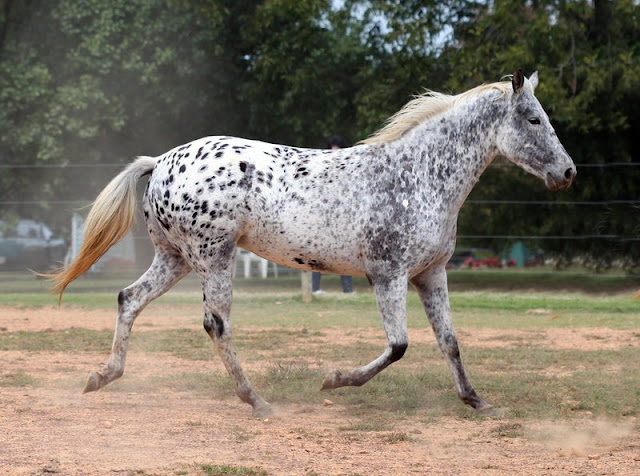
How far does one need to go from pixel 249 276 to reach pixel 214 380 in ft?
45.7

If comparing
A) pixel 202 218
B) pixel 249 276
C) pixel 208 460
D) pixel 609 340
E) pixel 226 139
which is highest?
pixel 226 139

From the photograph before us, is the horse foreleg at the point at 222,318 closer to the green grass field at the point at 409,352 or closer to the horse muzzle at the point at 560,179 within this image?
the green grass field at the point at 409,352

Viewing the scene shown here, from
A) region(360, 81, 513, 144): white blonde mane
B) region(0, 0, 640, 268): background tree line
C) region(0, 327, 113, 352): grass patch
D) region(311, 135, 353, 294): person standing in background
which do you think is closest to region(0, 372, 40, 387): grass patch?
region(0, 327, 113, 352): grass patch

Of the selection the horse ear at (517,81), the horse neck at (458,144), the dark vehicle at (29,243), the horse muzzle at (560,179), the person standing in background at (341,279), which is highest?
the horse ear at (517,81)

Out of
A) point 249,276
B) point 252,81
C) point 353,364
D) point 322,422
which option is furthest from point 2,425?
point 249,276

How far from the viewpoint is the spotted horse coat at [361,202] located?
18.5 ft

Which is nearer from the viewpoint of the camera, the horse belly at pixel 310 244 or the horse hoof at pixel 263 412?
the horse hoof at pixel 263 412

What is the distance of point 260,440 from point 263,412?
71 cm

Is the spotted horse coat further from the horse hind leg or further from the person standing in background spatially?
the person standing in background

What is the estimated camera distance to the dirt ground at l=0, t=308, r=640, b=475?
429 centimetres

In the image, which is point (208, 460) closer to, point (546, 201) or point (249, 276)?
point (546, 201)

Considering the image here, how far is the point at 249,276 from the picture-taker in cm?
2061

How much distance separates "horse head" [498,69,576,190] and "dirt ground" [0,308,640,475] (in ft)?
4.99

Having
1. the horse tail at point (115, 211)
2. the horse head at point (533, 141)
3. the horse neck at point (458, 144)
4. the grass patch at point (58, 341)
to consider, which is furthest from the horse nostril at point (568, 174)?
the grass patch at point (58, 341)
